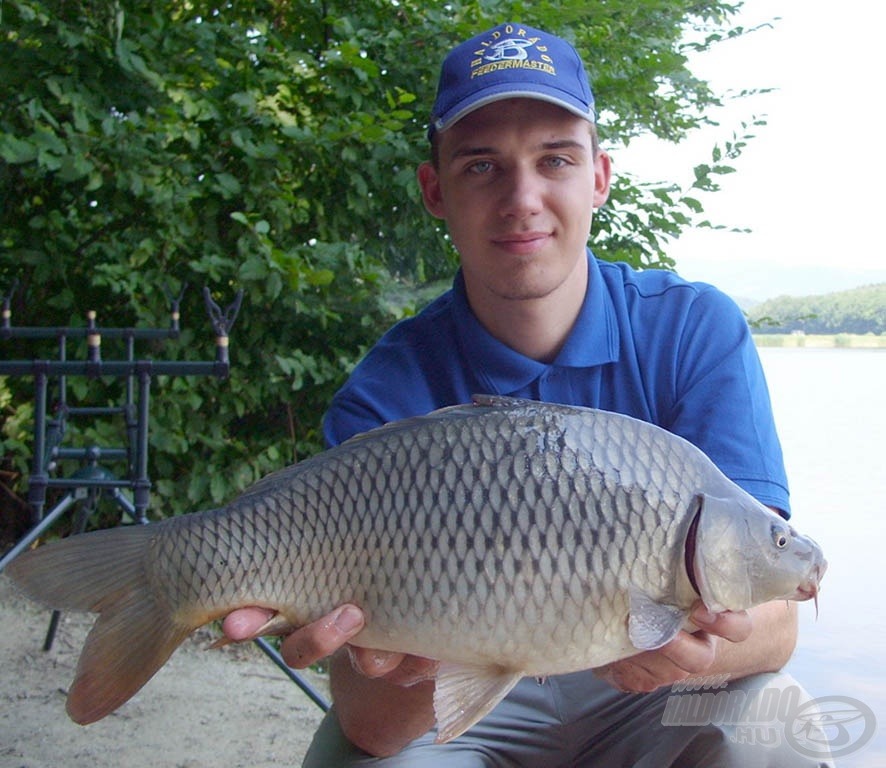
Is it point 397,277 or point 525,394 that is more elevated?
point 397,277

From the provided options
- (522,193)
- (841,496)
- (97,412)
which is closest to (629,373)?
(522,193)

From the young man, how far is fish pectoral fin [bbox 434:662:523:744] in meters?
0.24

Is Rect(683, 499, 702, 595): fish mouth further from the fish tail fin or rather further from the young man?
the fish tail fin

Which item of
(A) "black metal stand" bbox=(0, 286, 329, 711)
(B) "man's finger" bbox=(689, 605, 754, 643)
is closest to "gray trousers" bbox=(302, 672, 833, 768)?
(B) "man's finger" bbox=(689, 605, 754, 643)

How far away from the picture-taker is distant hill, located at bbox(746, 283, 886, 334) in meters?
2.54

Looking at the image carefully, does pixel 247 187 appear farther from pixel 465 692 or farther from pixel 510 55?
pixel 465 692

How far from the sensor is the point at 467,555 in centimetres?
105

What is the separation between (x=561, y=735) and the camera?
57.5 inches

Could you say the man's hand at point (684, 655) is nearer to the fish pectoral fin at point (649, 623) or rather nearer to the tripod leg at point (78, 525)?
the fish pectoral fin at point (649, 623)

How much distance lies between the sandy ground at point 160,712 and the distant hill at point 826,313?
1.53 m

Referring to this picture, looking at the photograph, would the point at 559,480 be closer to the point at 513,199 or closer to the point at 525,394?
the point at 525,394

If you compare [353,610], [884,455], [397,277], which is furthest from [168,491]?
[884,455]

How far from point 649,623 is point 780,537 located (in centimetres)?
15

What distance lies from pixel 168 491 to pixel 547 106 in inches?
64.6
